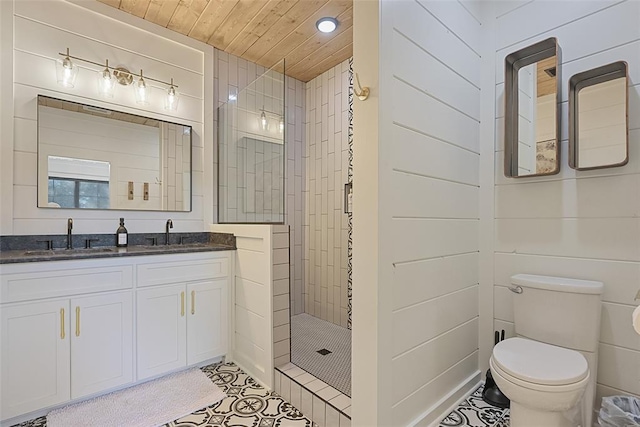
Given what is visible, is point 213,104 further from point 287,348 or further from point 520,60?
point 520,60

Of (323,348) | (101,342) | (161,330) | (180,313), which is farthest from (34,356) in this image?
(323,348)

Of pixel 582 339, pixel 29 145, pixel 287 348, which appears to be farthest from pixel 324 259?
pixel 29 145

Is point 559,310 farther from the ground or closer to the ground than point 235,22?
closer to the ground

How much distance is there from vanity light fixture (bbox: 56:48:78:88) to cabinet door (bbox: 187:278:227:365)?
5.47 ft

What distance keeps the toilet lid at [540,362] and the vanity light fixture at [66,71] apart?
3.13 meters

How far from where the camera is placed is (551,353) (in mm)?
1488

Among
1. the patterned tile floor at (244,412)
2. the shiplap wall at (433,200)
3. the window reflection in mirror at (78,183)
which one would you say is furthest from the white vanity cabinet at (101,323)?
the shiplap wall at (433,200)

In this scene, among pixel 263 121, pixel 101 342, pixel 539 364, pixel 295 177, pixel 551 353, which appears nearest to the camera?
pixel 539 364

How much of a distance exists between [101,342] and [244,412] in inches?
37.3

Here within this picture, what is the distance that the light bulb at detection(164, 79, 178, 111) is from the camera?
8.66 ft

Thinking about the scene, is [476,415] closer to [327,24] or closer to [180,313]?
[180,313]

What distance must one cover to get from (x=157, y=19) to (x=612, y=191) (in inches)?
129

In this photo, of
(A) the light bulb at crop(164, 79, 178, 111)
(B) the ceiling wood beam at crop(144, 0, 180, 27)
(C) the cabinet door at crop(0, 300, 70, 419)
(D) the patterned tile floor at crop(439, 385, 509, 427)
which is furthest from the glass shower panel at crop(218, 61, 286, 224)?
(D) the patterned tile floor at crop(439, 385, 509, 427)

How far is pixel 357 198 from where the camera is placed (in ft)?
4.67
